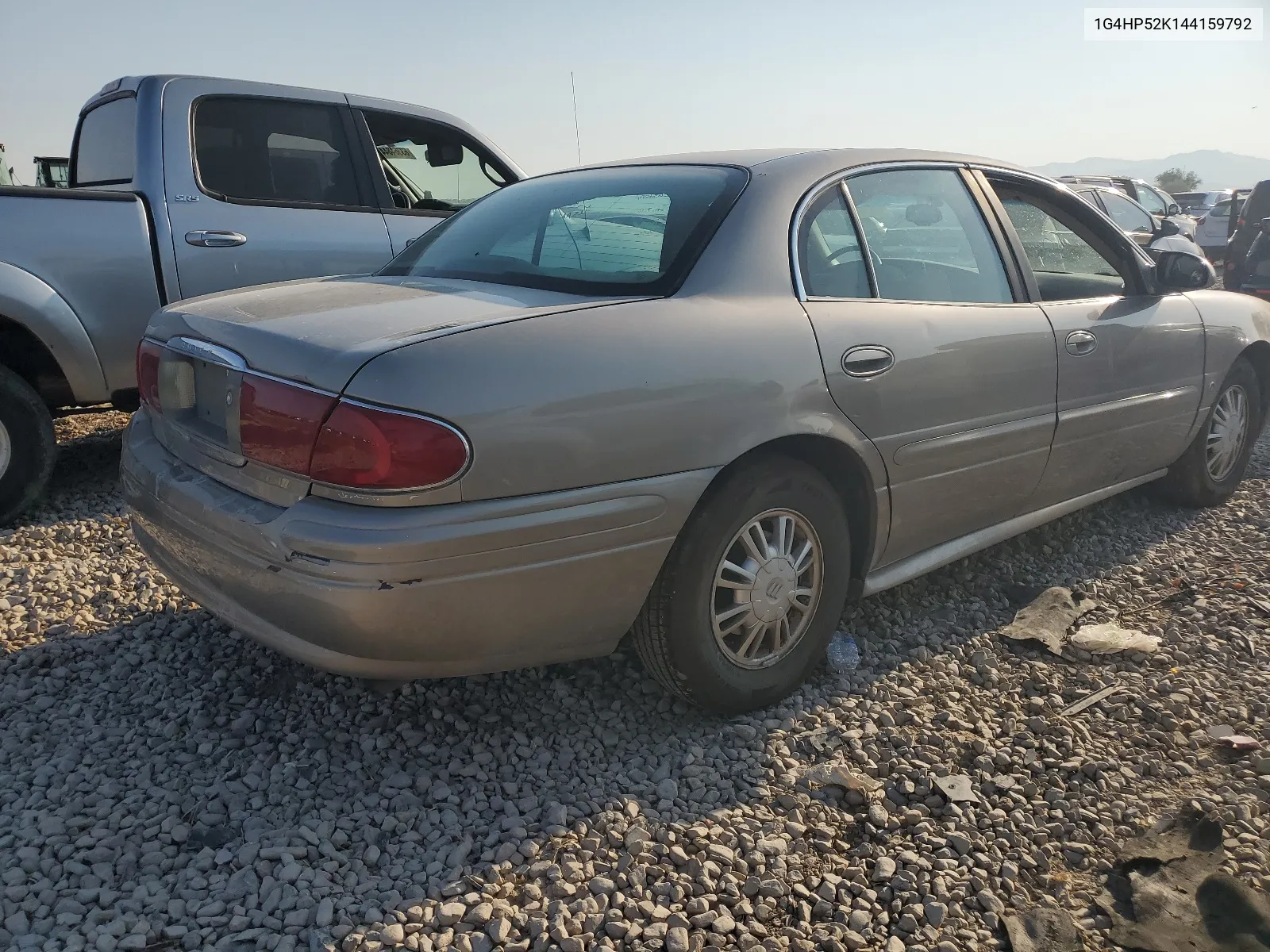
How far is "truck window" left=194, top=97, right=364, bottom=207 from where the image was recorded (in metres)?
4.73

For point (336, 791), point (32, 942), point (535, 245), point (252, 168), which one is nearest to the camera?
point (32, 942)

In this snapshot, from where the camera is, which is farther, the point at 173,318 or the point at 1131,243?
the point at 1131,243

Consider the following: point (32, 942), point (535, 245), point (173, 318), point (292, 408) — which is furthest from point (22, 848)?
point (535, 245)

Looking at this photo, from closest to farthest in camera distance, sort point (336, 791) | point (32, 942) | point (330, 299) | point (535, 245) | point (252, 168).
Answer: point (32, 942) < point (336, 791) < point (330, 299) < point (535, 245) < point (252, 168)

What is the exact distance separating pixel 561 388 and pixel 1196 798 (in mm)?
1936

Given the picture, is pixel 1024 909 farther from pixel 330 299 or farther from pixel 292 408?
pixel 330 299

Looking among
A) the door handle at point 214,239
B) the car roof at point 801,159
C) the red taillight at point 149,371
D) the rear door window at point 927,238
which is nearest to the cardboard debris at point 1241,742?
the rear door window at point 927,238

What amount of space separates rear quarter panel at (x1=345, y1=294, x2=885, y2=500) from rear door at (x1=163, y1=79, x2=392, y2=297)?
2901mm

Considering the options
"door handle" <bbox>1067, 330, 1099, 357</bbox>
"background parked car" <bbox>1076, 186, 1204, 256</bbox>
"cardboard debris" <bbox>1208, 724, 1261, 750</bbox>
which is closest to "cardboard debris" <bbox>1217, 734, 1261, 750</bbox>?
"cardboard debris" <bbox>1208, 724, 1261, 750</bbox>

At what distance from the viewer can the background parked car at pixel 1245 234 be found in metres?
9.74

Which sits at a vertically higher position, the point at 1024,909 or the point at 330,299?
the point at 330,299

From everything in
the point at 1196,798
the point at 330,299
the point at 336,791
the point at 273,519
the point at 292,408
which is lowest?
the point at 1196,798

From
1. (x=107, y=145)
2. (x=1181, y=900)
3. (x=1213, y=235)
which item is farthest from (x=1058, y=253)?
(x=1213, y=235)

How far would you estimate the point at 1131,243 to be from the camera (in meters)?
3.92
